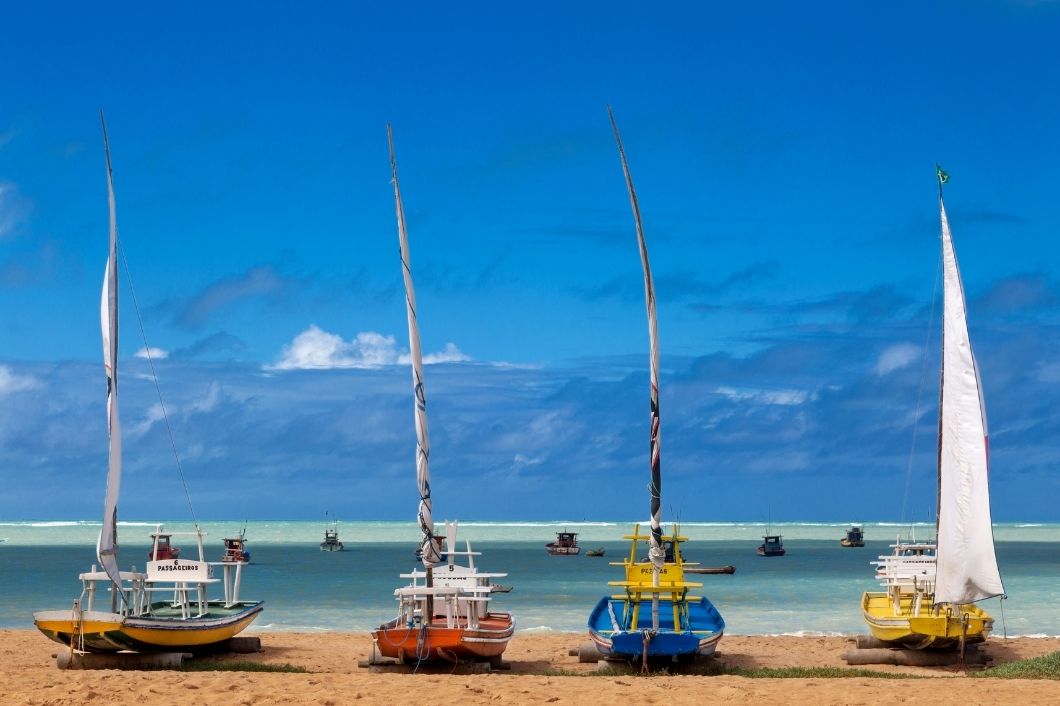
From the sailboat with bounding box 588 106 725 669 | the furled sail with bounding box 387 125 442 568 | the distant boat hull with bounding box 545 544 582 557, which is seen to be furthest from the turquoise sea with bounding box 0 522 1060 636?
the furled sail with bounding box 387 125 442 568

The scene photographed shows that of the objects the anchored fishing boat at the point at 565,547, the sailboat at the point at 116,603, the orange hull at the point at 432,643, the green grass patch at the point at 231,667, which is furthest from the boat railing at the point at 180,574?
the anchored fishing boat at the point at 565,547

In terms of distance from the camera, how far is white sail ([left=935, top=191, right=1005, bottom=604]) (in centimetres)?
2405

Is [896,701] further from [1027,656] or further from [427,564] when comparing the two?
[1027,656]

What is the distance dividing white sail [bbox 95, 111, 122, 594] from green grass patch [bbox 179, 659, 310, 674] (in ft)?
7.34

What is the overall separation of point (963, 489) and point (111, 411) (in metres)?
16.5

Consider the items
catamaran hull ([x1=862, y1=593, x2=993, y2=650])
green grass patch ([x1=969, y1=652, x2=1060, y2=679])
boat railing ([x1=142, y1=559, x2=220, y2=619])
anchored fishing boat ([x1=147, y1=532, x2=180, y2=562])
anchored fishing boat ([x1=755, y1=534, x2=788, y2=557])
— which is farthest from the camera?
anchored fishing boat ([x1=755, y1=534, x2=788, y2=557])

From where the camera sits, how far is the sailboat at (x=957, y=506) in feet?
78.9

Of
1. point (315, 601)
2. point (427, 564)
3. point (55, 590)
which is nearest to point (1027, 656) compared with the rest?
point (427, 564)

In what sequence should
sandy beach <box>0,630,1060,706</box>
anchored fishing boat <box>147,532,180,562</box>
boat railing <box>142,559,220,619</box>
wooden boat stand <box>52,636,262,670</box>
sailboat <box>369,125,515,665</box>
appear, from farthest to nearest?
anchored fishing boat <box>147,532,180,562</box>
boat railing <box>142,559,220,619</box>
wooden boat stand <box>52,636,262,670</box>
sailboat <box>369,125,515,665</box>
sandy beach <box>0,630,1060,706</box>

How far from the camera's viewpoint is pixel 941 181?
87.1 feet

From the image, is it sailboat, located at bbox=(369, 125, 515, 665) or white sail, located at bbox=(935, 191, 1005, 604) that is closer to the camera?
sailboat, located at bbox=(369, 125, 515, 665)

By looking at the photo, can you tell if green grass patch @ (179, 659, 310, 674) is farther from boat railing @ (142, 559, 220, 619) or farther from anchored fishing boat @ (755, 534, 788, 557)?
anchored fishing boat @ (755, 534, 788, 557)

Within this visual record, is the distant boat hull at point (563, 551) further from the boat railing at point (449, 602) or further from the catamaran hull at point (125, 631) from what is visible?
the catamaran hull at point (125, 631)

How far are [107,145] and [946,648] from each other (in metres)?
20.1
